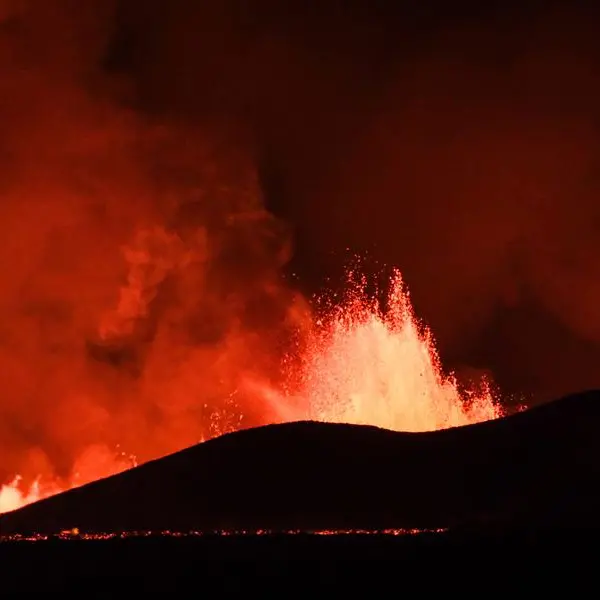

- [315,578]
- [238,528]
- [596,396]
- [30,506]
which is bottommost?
[315,578]

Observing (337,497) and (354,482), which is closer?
(337,497)

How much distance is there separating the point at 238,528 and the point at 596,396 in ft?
48.1

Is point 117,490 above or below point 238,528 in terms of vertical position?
above

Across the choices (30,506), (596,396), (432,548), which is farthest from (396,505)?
(30,506)

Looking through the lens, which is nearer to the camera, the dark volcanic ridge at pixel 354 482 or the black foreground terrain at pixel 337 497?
the black foreground terrain at pixel 337 497

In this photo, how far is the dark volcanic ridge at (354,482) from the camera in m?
26.1

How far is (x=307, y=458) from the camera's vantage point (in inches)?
1211

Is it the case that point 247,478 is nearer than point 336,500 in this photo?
No

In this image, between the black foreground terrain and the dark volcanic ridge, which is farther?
the dark volcanic ridge

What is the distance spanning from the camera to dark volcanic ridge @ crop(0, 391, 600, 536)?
1029 inches

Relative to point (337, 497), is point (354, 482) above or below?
above

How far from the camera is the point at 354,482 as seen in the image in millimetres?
28875

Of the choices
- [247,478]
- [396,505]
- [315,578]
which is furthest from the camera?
[247,478]

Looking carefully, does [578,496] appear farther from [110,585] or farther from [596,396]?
[110,585]
